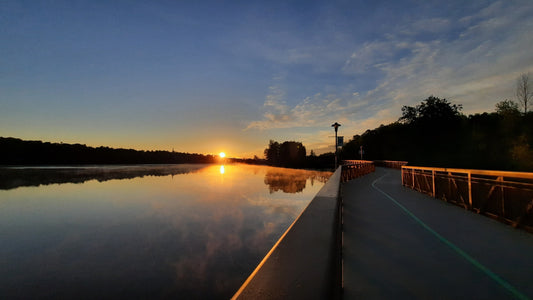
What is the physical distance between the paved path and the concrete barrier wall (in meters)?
1.30

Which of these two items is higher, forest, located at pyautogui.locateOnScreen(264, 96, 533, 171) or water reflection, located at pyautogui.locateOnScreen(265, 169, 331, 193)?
forest, located at pyautogui.locateOnScreen(264, 96, 533, 171)

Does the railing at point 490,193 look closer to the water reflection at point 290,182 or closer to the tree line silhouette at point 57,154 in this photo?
the water reflection at point 290,182

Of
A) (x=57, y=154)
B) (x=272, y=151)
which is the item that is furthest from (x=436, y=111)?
(x=57, y=154)

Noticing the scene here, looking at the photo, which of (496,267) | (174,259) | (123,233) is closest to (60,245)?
(123,233)

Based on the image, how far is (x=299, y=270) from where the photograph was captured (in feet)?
6.29

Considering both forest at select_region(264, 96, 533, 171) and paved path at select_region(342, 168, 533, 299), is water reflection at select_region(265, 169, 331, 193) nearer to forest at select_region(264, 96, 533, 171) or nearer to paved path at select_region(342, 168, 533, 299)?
paved path at select_region(342, 168, 533, 299)

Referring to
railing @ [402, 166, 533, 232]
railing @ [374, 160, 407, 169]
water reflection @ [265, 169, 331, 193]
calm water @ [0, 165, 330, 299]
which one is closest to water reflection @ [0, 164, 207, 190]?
calm water @ [0, 165, 330, 299]

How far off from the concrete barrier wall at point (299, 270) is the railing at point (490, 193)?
660 centimetres

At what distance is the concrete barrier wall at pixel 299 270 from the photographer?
1.57 m

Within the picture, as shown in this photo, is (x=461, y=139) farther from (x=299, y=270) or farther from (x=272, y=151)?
(x=272, y=151)

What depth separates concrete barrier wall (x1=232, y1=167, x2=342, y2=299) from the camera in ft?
5.16

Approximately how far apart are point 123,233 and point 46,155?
159 m

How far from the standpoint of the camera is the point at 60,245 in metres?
→ 10.1

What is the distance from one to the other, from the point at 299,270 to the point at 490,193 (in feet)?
28.9
